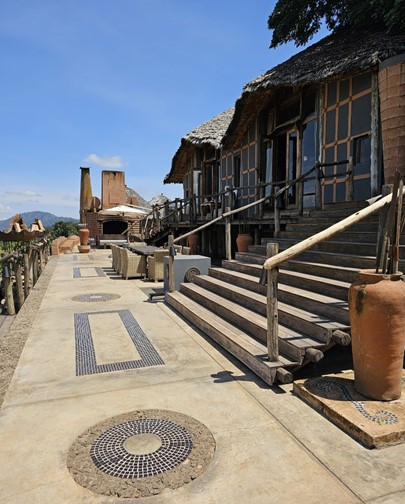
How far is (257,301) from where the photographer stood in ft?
16.9

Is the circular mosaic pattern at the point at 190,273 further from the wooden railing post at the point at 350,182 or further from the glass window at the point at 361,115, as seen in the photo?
the glass window at the point at 361,115

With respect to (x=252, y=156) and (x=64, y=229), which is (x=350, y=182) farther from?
(x=64, y=229)

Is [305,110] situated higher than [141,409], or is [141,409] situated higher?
[305,110]

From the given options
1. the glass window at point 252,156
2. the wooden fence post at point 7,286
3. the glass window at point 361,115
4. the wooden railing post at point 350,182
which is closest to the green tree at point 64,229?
the glass window at point 252,156

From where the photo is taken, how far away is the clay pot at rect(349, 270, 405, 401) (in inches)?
116

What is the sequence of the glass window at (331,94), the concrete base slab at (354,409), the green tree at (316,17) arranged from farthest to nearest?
the green tree at (316,17) < the glass window at (331,94) < the concrete base slab at (354,409)

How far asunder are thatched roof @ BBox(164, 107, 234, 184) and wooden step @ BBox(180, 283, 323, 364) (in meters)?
9.45

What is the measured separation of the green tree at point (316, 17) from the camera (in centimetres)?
966

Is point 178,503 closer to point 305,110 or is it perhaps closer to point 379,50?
point 379,50

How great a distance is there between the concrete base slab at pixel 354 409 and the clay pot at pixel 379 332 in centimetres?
13

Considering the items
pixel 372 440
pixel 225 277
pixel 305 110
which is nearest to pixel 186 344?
pixel 225 277

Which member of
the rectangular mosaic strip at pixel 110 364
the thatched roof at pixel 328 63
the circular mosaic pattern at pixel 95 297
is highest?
the thatched roof at pixel 328 63

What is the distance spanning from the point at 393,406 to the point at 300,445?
0.96 m

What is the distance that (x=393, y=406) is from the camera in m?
3.02
